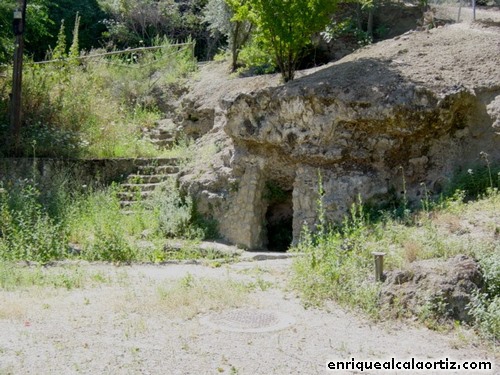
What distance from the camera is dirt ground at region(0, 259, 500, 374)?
15.8ft

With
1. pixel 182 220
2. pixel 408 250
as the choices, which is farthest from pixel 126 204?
pixel 408 250

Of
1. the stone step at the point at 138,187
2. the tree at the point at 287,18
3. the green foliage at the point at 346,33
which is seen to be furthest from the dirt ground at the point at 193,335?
the green foliage at the point at 346,33

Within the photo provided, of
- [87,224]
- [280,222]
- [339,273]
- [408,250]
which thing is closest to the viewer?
[339,273]

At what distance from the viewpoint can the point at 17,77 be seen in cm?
1365

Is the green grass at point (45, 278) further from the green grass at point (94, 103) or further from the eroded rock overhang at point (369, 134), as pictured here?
the green grass at point (94, 103)

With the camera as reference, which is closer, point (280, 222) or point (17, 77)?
point (280, 222)

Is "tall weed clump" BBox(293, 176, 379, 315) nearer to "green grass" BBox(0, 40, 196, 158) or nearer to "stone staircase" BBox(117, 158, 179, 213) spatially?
"stone staircase" BBox(117, 158, 179, 213)

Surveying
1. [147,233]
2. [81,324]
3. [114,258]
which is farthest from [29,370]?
[147,233]

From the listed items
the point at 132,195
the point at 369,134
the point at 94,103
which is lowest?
the point at 132,195

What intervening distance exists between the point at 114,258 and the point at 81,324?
3.72 metres

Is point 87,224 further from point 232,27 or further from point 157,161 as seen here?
point 232,27

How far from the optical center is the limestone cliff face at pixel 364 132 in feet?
32.4

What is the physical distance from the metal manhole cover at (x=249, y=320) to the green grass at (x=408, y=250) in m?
0.60

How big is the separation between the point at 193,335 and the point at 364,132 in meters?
5.73
